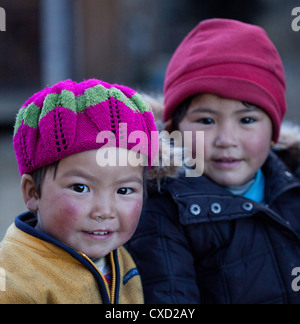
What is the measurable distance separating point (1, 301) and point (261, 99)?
3.48 feet

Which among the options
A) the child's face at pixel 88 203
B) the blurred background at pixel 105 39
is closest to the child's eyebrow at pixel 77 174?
the child's face at pixel 88 203

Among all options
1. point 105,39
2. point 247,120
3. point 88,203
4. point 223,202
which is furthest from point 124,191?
point 105,39

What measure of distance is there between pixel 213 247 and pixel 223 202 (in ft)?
0.51

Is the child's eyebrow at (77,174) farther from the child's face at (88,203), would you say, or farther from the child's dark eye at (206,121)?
the child's dark eye at (206,121)

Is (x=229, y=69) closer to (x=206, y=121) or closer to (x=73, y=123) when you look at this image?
(x=206, y=121)

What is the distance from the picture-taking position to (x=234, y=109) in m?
1.62

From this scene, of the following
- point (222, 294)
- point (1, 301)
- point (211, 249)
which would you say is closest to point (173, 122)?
point (211, 249)

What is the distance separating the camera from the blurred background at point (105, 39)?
17.0 feet

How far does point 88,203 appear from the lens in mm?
1198

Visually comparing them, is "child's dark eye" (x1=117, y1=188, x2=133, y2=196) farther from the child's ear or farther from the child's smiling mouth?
the child's ear

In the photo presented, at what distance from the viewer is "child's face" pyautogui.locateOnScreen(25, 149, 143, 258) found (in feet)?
3.91

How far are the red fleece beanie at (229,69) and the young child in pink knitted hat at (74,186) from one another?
407mm

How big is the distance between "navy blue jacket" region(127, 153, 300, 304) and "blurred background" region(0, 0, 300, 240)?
3426mm

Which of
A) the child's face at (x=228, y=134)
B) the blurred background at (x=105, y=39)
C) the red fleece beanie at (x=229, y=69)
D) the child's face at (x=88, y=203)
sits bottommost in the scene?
the child's face at (x=88, y=203)
